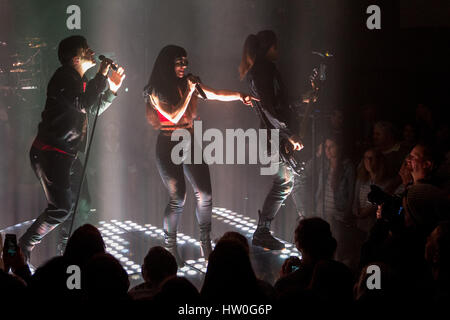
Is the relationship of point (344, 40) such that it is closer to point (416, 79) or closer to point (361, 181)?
point (416, 79)

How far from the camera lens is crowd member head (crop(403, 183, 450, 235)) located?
288 cm

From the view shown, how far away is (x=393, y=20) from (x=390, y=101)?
90 cm

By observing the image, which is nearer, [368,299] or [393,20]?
[368,299]

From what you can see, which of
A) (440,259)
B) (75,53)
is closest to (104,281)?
(440,259)

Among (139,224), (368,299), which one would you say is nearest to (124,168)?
(139,224)

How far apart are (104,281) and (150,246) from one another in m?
3.05

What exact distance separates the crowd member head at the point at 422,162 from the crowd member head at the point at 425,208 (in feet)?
2.62

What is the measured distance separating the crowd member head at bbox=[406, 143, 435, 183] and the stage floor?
5.01 feet

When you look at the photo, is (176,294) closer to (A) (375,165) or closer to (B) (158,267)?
(B) (158,267)

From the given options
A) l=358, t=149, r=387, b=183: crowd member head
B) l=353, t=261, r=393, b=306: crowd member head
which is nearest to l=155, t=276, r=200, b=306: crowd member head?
l=353, t=261, r=393, b=306: crowd member head

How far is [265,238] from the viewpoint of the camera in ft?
18.1

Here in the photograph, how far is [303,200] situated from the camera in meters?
5.72

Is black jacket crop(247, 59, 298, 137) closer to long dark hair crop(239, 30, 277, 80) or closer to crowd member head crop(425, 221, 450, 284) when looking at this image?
long dark hair crop(239, 30, 277, 80)

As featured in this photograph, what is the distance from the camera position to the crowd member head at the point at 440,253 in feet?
7.57
